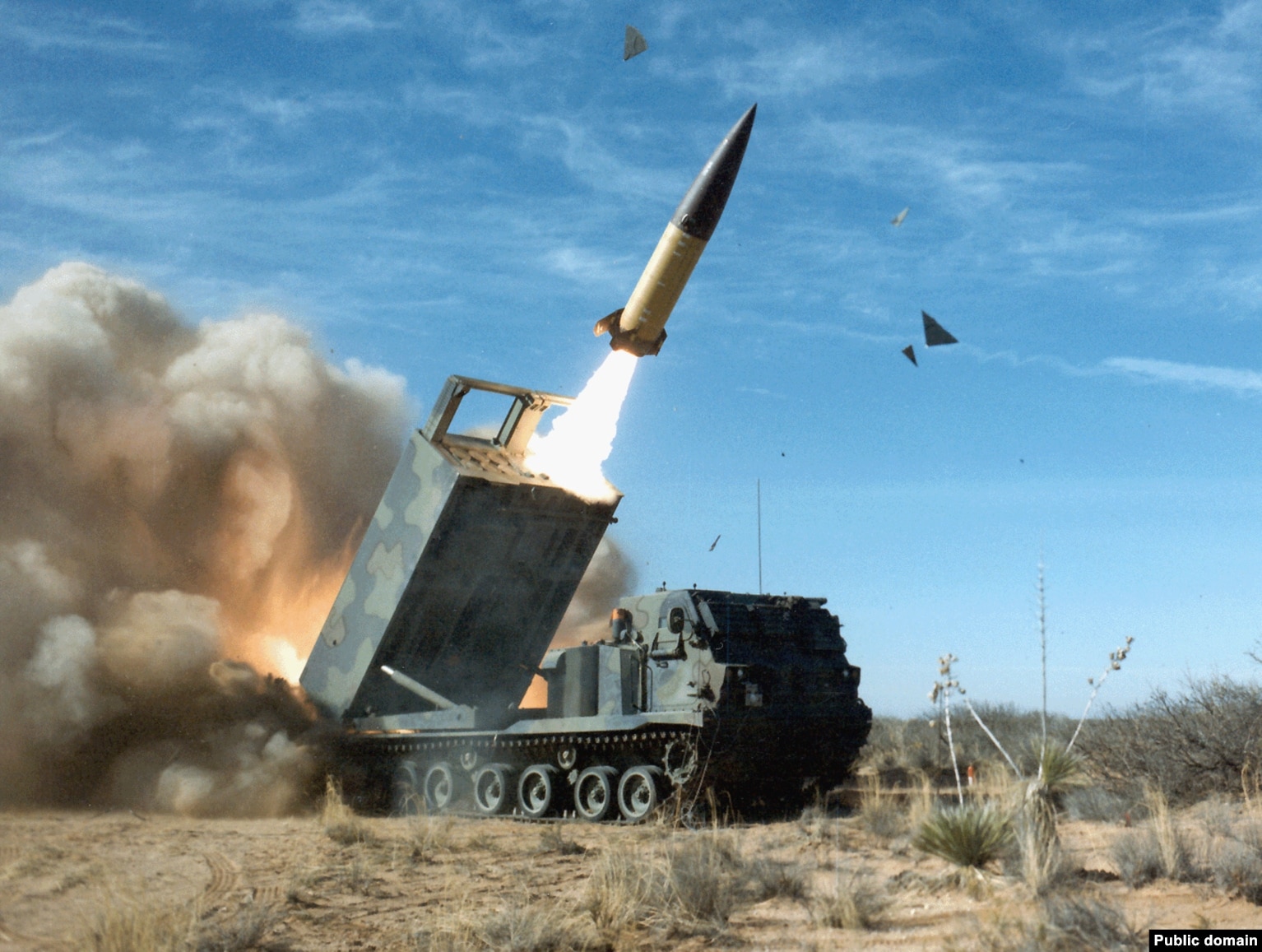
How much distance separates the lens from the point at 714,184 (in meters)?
13.0

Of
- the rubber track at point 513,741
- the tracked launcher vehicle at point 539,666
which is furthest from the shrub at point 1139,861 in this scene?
the rubber track at point 513,741

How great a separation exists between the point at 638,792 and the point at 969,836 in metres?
6.48

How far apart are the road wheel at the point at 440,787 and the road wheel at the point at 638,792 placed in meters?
2.90

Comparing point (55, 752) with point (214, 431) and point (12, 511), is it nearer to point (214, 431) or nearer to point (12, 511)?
point (12, 511)

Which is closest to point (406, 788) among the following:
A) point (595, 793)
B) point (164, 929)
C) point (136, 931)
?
point (595, 793)

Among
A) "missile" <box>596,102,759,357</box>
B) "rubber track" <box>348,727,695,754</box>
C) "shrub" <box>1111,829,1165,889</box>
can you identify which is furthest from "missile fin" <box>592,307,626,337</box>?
"shrub" <box>1111,829,1165,889</box>

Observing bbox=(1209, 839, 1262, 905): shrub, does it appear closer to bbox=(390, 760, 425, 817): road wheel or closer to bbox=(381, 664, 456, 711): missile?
bbox=(381, 664, 456, 711): missile

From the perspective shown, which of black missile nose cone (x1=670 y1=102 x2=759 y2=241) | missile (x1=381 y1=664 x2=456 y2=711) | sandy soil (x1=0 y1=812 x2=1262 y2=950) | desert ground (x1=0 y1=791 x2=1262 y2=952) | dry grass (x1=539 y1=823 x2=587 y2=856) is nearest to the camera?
desert ground (x1=0 y1=791 x2=1262 y2=952)

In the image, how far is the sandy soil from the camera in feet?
23.0

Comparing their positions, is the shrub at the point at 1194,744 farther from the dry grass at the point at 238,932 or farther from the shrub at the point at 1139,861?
the dry grass at the point at 238,932

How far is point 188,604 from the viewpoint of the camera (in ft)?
55.6

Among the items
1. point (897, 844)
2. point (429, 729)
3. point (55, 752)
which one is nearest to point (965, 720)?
point (429, 729)

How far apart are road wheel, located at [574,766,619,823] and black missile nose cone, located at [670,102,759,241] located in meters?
6.47

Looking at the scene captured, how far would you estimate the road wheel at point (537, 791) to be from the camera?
14320mm
